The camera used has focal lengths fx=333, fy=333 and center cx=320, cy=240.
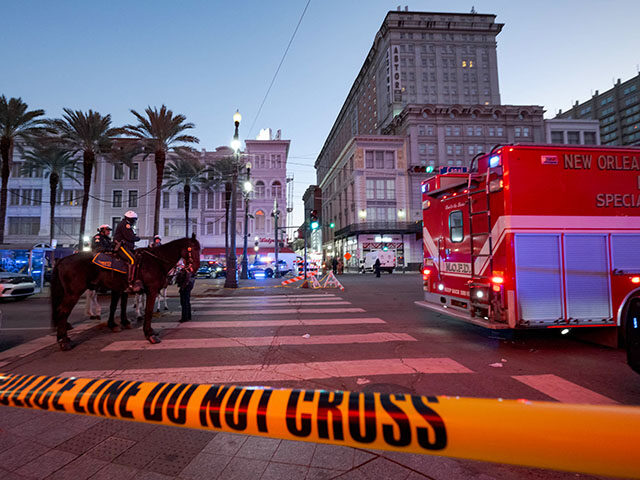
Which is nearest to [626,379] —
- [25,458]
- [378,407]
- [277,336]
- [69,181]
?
[378,407]

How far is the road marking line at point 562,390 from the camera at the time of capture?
12.1 ft

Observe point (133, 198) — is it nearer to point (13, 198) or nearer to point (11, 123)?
point (13, 198)

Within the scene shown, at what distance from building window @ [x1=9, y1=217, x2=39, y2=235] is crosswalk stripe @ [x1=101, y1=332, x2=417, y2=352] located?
2081 inches

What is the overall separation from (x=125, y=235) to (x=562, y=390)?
769cm

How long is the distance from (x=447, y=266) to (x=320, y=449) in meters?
5.41

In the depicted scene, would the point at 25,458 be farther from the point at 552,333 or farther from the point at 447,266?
the point at 552,333

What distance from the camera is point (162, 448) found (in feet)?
9.32

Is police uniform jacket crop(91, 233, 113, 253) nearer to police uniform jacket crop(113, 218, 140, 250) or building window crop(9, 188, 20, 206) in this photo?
police uniform jacket crop(113, 218, 140, 250)

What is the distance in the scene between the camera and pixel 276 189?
171 feet

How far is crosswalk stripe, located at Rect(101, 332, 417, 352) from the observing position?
6.05 m

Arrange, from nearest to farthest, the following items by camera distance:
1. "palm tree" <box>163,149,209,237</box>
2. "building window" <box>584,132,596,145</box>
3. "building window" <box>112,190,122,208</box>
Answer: "palm tree" <box>163,149,209,237</box>, "building window" <box>112,190,122,208</box>, "building window" <box>584,132,596,145</box>

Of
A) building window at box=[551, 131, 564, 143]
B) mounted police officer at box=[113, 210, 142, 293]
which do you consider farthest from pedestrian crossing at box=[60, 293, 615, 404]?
building window at box=[551, 131, 564, 143]

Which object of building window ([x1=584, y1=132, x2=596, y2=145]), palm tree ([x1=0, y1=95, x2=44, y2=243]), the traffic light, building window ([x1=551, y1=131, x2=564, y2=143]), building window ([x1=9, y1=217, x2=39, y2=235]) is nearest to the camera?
the traffic light

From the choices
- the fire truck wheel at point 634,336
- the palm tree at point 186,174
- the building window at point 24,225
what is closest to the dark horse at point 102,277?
the fire truck wheel at point 634,336
